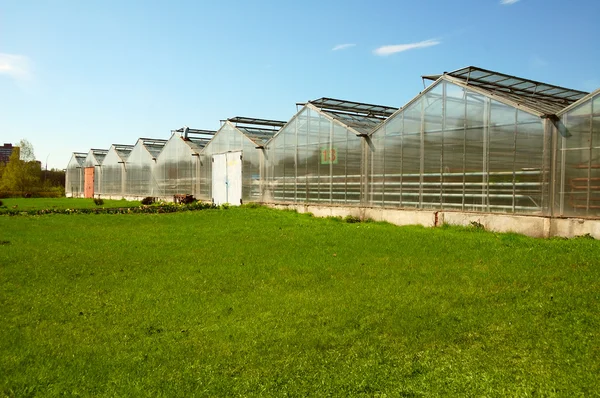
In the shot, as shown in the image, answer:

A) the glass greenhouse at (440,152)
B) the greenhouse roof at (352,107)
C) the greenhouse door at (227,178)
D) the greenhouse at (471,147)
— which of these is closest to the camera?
the glass greenhouse at (440,152)

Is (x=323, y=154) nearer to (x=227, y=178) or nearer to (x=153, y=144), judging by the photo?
(x=227, y=178)

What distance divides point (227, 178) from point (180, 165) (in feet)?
25.2

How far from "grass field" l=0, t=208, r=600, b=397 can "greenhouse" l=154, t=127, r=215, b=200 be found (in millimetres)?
25135

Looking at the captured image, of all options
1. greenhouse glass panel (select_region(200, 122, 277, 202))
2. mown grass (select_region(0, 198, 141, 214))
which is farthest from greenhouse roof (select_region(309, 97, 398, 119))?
mown grass (select_region(0, 198, 141, 214))

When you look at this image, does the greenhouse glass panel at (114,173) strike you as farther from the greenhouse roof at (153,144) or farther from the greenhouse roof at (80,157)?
the greenhouse roof at (80,157)

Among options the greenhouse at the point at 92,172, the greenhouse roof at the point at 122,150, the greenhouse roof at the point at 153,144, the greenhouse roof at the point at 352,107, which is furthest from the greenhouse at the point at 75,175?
the greenhouse roof at the point at 352,107

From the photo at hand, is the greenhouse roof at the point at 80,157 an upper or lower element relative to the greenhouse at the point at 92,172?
upper

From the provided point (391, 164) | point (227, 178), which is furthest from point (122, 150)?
point (391, 164)

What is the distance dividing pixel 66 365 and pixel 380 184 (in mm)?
18112

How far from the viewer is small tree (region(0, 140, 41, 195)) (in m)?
60.2

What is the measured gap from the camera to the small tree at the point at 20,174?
2368 inches

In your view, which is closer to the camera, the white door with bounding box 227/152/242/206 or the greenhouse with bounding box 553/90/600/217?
the greenhouse with bounding box 553/90/600/217

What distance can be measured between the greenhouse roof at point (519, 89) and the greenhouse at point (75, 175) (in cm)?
5332

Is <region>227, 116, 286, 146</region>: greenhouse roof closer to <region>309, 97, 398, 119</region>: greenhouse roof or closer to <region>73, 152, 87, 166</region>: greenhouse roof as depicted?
<region>309, 97, 398, 119</region>: greenhouse roof
